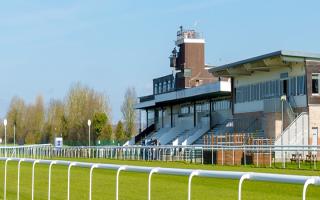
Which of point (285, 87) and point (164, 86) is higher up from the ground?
point (164, 86)

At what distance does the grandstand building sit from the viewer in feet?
134

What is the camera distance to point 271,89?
44.9 metres

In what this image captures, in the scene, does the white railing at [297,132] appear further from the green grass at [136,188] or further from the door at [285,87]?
the green grass at [136,188]

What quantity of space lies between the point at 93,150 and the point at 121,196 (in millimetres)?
30676

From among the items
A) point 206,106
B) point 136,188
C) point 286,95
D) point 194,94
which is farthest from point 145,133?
point 136,188

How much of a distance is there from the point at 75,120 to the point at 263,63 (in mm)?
44413

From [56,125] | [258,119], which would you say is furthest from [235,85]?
[56,125]

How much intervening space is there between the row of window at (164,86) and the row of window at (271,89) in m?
26.0

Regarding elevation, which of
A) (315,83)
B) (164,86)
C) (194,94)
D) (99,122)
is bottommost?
(99,122)

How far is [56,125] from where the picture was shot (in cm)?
8888

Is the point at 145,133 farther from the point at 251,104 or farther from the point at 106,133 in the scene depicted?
Answer: the point at 251,104

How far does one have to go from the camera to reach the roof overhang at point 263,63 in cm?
4078

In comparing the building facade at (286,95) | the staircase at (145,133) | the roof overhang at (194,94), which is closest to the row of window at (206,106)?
the roof overhang at (194,94)

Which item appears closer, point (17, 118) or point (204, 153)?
point (204, 153)
